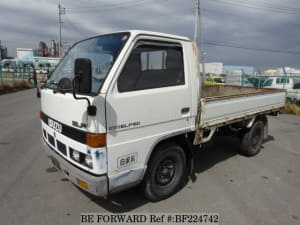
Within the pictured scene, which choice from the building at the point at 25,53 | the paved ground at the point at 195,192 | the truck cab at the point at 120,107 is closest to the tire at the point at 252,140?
the paved ground at the point at 195,192

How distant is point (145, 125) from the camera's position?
229 centimetres

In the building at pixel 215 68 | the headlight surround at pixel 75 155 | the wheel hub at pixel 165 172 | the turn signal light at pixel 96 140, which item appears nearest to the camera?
the turn signal light at pixel 96 140

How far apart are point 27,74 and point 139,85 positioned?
77.3 ft

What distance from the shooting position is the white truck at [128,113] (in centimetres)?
200

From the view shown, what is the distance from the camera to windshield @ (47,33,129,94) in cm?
216

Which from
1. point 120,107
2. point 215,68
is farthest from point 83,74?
point 215,68

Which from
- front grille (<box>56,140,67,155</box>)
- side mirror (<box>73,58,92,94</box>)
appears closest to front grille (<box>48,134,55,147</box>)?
front grille (<box>56,140,67,155</box>)

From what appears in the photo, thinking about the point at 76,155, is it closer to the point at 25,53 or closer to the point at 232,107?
the point at 232,107

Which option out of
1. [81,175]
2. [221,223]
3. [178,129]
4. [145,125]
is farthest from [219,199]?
[81,175]

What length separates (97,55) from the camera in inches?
97.0

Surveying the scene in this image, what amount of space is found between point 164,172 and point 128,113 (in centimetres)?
122

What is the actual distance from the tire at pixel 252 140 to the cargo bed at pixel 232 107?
357 mm

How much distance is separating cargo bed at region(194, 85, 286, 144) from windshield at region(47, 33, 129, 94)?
55.8 inches

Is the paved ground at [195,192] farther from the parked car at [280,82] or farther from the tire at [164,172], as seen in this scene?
the parked car at [280,82]
